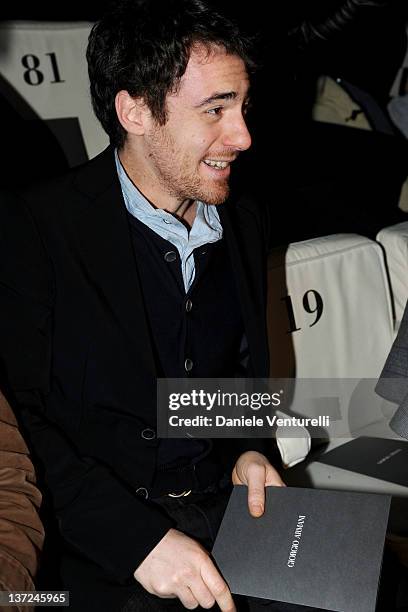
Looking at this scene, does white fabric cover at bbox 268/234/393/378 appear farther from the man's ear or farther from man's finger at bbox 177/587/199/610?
man's finger at bbox 177/587/199/610

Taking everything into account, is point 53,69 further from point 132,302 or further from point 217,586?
point 217,586

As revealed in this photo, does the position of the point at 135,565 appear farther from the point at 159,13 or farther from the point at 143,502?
the point at 159,13

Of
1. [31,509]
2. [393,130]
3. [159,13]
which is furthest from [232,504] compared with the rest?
[393,130]

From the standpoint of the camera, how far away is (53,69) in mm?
2754

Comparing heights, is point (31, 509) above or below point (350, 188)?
above

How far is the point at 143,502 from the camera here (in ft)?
5.14

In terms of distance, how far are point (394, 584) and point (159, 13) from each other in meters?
1.22

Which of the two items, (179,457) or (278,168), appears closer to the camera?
(179,457)

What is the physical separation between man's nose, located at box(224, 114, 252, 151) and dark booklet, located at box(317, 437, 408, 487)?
0.89m

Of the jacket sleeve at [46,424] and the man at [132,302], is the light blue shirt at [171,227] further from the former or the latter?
the jacket sleeve at [46,424]

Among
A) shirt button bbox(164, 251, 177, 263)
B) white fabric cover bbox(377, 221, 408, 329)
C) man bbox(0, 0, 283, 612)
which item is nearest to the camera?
man bbox(0, 0, 283, 612)

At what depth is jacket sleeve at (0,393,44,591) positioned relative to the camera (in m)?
1.33

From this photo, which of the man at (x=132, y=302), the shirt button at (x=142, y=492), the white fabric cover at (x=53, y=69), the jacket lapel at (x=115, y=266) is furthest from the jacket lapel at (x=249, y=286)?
the white fabric cover at (x=53, y=69)

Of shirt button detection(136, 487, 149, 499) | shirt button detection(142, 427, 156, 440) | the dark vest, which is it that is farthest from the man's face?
shirt button detection(136, 487, 149, 499)
